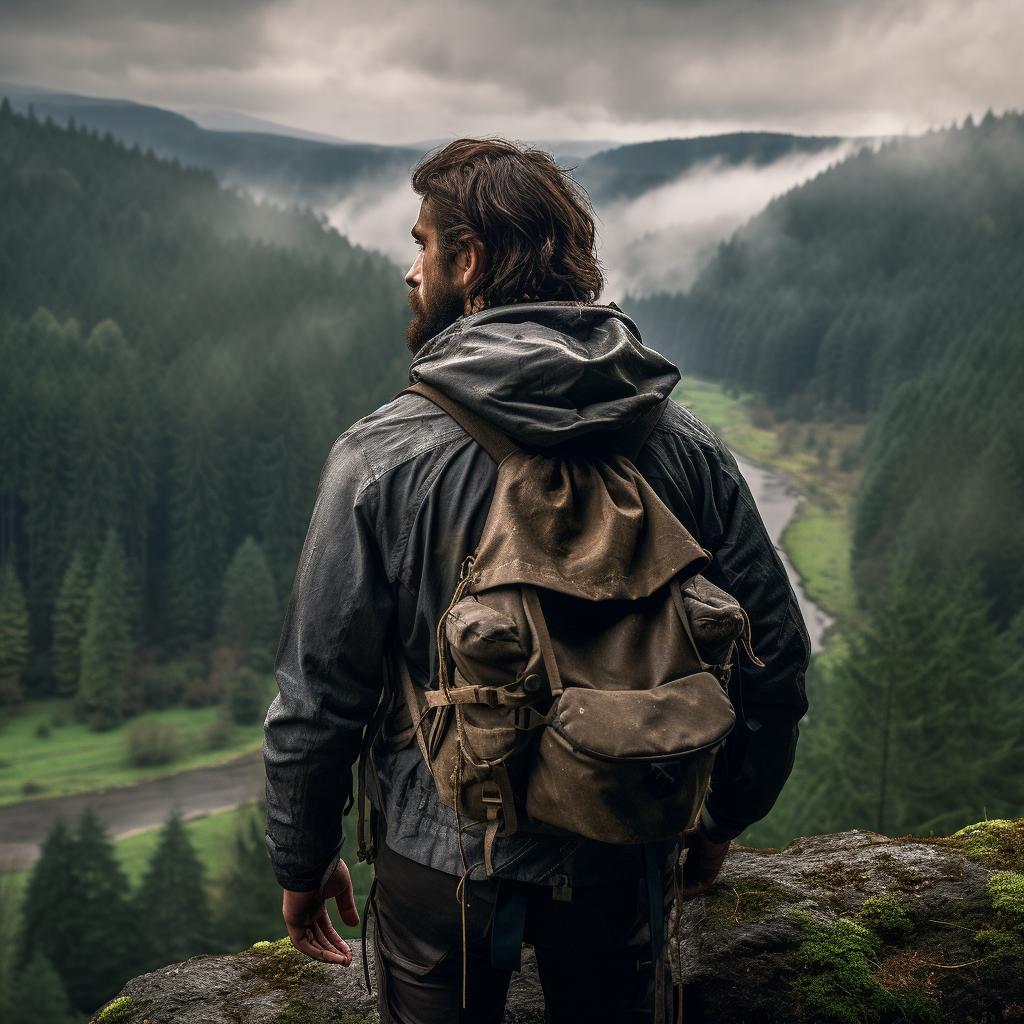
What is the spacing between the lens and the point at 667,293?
9750 centimetres

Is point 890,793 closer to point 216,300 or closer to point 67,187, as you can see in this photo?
point 216,300

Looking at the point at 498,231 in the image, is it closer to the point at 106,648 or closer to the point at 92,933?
the point at 92,933

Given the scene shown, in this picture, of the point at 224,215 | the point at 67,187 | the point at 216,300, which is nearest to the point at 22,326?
the point at 216,300

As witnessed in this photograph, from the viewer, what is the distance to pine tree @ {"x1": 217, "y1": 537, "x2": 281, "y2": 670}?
208 feet

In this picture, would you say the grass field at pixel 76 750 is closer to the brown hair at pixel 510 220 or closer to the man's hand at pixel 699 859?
the man's hand at pixel 699 859

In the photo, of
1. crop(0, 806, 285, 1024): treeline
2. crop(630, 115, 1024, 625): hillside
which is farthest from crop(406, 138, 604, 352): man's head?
crop(630, 115, 1024, 625): hillside

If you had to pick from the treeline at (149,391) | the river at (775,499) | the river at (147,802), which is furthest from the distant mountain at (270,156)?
the river at (147,802)

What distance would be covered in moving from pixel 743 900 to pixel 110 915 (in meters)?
42.0

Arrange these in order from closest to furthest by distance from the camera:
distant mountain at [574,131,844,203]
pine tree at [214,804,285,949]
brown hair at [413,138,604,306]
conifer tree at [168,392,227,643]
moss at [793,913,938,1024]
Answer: brown hair at [413,138,604,306] < moss at [793,913,938,1024] < pine tree at [214,804,285,949] < conifer tree at [168,392,227,643] < distant mountain at [574,131,844,203]

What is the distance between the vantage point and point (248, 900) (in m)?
36.6

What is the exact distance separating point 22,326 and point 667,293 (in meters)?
65.8

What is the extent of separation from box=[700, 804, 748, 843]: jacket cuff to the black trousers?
1.46 feet

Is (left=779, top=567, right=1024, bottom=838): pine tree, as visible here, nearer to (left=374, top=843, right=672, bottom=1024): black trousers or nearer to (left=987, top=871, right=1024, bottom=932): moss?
(left=987, top=871, right=1024, bottom=932): moss

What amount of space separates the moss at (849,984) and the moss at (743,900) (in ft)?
0.52
